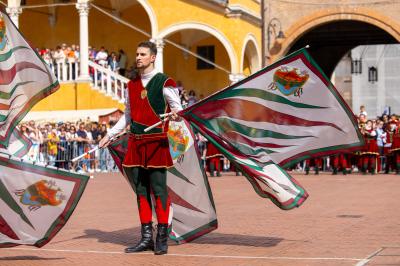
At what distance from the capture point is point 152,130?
32.5ft

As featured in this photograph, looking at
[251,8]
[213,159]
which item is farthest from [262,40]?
[213,159]

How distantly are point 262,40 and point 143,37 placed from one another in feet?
19.1

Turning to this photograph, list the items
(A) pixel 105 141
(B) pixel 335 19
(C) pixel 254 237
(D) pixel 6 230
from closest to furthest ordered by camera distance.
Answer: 1. (D) pixel 6 230
2. (A) pixel 105 141
3. (C) pixel 254 237
4. (B) pixel 335 19

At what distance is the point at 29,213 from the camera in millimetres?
9508

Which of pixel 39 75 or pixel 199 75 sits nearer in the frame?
pixel 39 75

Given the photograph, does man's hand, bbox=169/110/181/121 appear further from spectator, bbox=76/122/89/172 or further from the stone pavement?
spectator, bbox=76/122/89/172

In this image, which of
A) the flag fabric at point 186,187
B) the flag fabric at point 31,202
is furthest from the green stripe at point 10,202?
the flag fabric at point 186,187

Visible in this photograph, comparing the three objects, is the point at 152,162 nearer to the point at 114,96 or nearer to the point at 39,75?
the point at 39,75

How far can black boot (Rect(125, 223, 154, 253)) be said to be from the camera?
981cm

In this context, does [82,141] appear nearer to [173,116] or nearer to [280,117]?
[280,117]

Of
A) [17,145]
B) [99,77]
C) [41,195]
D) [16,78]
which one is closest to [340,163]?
[99,77]

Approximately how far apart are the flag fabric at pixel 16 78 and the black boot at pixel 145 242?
5.25 ft

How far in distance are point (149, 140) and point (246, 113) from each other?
1106mm

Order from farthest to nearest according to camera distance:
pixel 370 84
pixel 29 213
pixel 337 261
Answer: pixel 370 84, pixel 29 213, pixel 337 261
